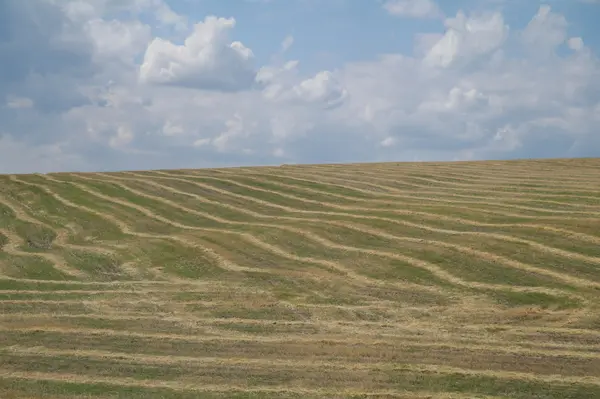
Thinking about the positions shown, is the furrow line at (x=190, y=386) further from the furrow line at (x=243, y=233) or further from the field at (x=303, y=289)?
the furrow line at (x=243, y=233)

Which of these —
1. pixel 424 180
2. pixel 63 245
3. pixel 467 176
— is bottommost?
pixel 63 245

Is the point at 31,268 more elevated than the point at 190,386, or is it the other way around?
the point at 31,268

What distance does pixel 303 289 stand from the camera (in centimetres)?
3022

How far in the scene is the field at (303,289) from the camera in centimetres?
1972

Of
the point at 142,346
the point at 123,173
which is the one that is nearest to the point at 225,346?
the point at 142,346

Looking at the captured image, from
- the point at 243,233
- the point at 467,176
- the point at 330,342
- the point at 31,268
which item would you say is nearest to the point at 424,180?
the point at 467,176

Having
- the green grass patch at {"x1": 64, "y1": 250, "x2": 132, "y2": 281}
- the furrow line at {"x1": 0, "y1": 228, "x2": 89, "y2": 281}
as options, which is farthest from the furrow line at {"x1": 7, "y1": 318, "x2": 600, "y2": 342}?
the furrow line at {"x1": 0, "y1": 228, "x2": 89, "y2": 281}

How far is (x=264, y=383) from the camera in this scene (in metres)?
19.1

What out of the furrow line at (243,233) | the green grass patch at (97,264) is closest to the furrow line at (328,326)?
the furrow line at (243,233)

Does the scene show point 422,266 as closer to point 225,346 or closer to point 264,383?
point 225,346

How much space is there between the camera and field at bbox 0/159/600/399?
19.7 m

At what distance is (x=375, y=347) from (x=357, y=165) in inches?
1932

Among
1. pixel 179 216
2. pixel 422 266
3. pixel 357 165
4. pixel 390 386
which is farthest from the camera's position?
pixel 357 165

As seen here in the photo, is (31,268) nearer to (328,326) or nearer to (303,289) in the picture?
(303,289)
